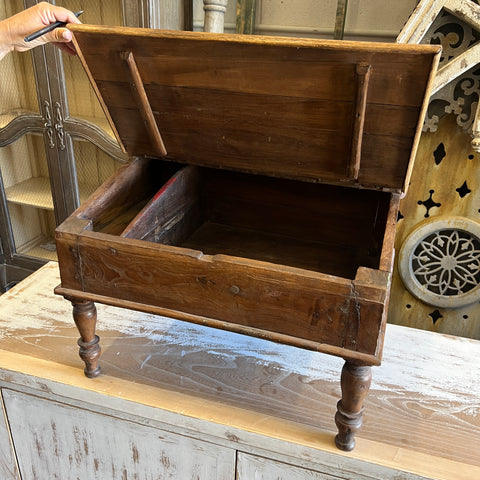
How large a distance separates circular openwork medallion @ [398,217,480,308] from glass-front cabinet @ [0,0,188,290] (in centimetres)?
134

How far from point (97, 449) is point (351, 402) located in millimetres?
667

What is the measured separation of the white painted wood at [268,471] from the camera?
1023 mm

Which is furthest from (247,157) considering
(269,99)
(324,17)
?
(324,17)

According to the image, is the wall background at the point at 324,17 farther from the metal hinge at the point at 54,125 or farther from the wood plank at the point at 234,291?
the wood plank at the point at 234,291

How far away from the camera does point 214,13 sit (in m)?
1.74

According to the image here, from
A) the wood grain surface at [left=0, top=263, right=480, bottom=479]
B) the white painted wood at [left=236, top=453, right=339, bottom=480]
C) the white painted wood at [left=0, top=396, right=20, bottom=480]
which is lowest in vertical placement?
the white painted wood at [left=0, top=396, right=20, bottom=480]

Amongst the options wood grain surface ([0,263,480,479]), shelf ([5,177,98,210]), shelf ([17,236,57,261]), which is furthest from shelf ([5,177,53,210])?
wood grain surface ([0,263,480,479])

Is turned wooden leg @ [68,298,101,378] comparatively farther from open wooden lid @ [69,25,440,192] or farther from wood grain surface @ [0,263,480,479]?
open wooden lid @ [69,25,440,192]

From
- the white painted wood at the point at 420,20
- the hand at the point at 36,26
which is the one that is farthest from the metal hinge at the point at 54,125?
the white painted wood at the point at 420,20

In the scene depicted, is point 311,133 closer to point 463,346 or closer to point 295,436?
point 295,436

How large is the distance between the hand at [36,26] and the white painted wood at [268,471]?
3.37ft

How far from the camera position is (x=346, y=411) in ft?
3.09

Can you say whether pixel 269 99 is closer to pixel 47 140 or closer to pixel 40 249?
pixel 47 140

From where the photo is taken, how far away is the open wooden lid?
0.88 m
